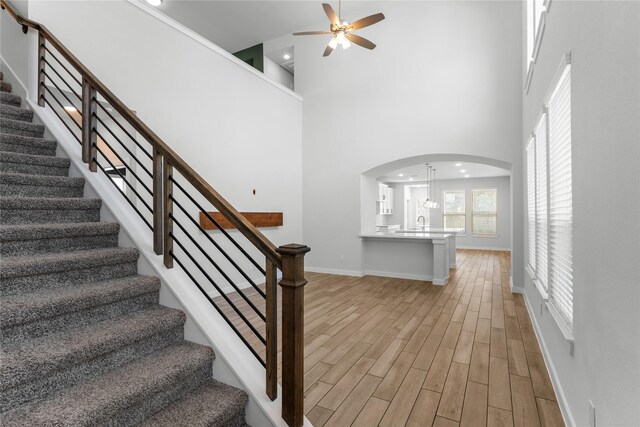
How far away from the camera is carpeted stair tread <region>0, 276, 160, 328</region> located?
1482 mm

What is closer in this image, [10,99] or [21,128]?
[21,128]

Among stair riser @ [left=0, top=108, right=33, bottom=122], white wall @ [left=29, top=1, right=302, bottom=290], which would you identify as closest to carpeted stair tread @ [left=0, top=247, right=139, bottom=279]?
stair riser @ [left=0, top=108, right=33, bottom=122]

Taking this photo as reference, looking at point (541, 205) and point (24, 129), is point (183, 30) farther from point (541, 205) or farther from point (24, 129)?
point (541, 205)

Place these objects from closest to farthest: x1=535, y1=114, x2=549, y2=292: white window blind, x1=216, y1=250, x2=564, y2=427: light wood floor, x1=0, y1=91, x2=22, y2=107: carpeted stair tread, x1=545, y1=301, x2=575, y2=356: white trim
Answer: x1=545, y1=301, x2=575, y2=356: white trim, x1=216, y1=250, x2=564, y2=427: light wood floor, x1=535, y1=114, x2=549, y2=292: white window blind, x1=0, y1=91, x2=22, y2=107: carpeted stair tread

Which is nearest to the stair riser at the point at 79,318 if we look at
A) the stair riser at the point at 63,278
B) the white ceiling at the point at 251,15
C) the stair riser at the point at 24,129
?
the stair riser at the point at 63,278

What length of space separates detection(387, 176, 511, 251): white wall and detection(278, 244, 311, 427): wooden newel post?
11329mm

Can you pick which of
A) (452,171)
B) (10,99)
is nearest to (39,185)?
(10,99)

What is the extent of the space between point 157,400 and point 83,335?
Answer: 509 millimetres

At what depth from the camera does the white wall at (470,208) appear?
1108 centimetres

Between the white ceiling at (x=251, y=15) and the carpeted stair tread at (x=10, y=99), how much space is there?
3946 mm

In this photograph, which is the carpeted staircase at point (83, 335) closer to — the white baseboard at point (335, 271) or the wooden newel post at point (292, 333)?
the wooden newel post at point (292, 333)

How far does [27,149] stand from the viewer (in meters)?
2.70

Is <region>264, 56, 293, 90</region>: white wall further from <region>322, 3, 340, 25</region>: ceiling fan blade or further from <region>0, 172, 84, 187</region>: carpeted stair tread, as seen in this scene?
<region>0, 172, 84, 187</region>: carpeted stair tread

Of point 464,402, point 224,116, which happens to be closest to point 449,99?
point 224,116
